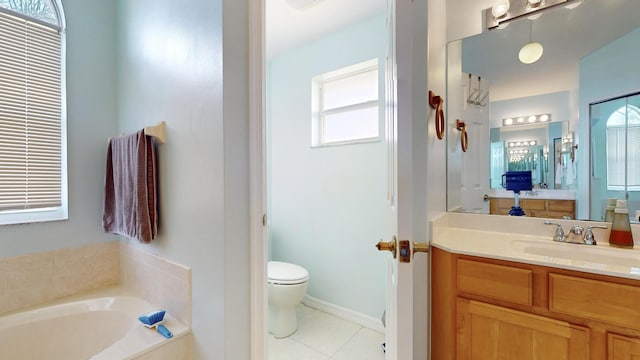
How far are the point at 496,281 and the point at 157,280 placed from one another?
1.69 m

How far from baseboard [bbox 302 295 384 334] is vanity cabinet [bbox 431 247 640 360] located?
1033mm

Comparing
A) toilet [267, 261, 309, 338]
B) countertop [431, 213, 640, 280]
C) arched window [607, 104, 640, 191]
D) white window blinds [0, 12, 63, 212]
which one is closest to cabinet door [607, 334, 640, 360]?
countertop [431, 213, 640, 280]

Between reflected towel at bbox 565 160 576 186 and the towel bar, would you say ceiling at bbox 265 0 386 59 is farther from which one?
reflected towel at bbox 565 160 576 186

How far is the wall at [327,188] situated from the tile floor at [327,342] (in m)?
0.16

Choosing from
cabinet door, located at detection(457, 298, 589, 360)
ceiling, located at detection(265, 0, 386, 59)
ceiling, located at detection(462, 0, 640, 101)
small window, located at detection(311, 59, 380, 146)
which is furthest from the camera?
small window, located at detection(311, 59, 380, 146)

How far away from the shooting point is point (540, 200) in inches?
53.7

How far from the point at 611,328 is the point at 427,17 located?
1320 millimetres

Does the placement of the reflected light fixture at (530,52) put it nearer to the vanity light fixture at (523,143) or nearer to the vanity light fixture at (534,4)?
the vanity light fixture at (534,4)

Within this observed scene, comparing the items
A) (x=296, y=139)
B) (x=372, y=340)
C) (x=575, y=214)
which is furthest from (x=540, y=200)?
(x=296, y=139)

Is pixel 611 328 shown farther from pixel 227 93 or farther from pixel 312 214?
pixel 312 214

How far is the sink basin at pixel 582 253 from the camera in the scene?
999 millimetres

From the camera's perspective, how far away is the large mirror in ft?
3.98

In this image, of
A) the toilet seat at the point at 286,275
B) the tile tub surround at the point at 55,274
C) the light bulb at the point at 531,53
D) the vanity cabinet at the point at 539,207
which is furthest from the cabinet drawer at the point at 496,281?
the tile tub surround at the point at 55,274

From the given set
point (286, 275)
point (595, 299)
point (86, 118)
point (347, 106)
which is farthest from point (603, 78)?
point (86, 118)
